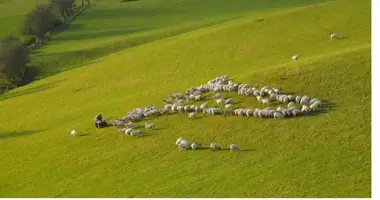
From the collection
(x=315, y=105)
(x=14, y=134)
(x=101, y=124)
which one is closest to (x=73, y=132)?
(x=101, y=124)

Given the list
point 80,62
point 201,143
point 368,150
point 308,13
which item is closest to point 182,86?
point 201,143

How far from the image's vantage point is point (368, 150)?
59.3 ft

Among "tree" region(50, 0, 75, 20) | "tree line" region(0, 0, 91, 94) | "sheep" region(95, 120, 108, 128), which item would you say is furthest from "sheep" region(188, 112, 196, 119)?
"tree" region(50, 0, 75, 20)

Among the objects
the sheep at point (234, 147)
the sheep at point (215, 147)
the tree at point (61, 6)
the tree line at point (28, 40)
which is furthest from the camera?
the tree at point (61, 6)

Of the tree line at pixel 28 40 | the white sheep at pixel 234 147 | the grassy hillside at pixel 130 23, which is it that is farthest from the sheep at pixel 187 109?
the tree line at pixel 28 40

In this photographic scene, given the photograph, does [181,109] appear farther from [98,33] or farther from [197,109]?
[98,33]

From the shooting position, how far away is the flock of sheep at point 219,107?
2144 cm

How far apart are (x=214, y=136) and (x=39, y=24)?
61.9 meters

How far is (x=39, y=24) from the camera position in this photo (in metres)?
77.4

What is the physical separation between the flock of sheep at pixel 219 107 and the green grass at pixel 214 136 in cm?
39

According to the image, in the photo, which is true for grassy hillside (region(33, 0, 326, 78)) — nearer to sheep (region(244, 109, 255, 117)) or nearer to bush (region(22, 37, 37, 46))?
bush (region(22, 37, 37, 46))

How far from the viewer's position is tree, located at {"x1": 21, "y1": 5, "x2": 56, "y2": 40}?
254ft

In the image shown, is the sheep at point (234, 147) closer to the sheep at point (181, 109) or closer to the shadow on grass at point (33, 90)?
the sheep at point (181, 109)

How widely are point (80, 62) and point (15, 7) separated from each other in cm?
5499
